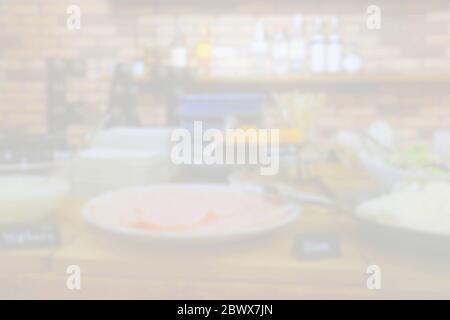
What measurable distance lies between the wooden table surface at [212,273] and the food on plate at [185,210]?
0.03 metres

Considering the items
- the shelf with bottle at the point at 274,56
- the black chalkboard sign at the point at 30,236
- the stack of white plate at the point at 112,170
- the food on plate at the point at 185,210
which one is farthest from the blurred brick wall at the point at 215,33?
the black chalkboard sign at the point at 30,236

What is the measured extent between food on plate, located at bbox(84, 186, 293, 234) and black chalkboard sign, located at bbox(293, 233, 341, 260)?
5 centimetres

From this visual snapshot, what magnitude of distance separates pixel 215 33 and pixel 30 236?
1.97m

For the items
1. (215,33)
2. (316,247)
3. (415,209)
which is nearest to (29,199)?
(316,247)

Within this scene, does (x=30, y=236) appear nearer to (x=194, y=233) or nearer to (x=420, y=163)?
(x=194, y=233)

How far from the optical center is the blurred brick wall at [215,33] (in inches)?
94.7

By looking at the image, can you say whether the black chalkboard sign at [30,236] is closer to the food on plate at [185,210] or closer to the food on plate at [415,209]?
the food on plate at [185,210]

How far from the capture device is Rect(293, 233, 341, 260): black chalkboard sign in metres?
0.58

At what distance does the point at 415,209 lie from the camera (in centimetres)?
60

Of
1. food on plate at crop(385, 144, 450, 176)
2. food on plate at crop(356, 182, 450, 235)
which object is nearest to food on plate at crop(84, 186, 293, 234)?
food on plate at crop(356, 182, 450, 235)

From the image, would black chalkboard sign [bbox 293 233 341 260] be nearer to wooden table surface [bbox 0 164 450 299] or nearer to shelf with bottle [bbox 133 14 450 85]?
wooden table surface [bbox 0 164 450 299]

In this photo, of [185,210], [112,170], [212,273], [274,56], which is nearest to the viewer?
[212,273]
